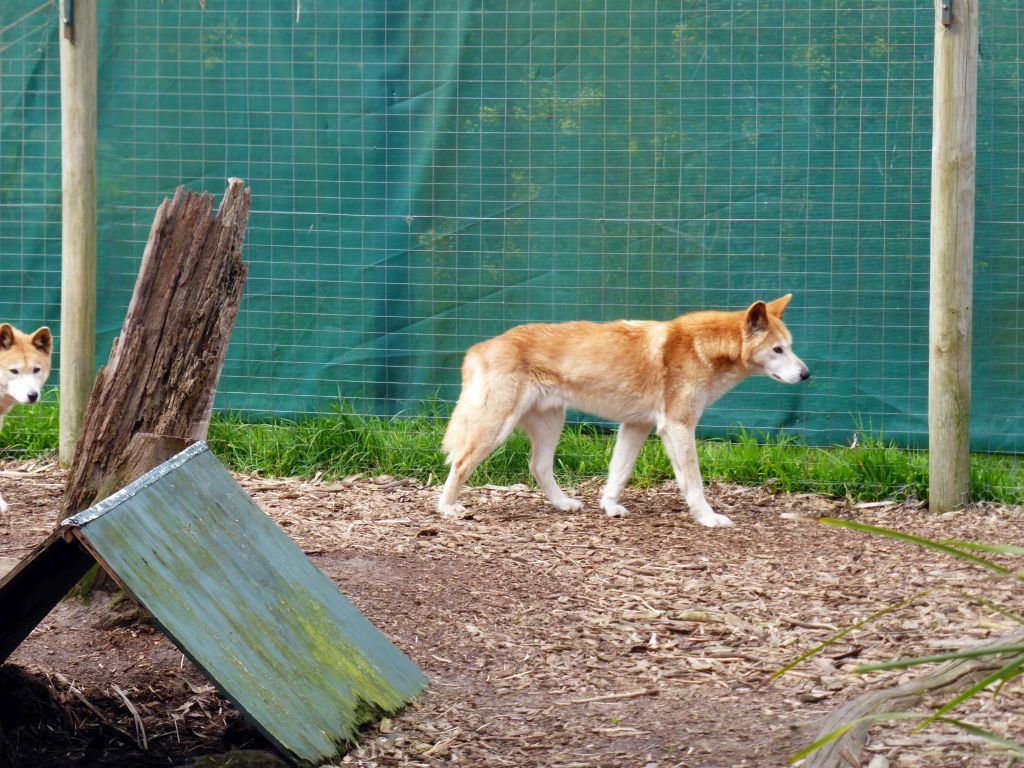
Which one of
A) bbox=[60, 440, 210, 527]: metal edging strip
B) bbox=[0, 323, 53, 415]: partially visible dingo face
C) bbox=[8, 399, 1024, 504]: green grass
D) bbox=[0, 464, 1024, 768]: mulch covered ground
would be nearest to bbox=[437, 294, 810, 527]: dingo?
bbox=[0, 464, 1024, 768]: mulch covered ground

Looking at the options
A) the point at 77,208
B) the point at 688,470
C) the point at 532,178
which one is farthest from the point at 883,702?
the point at 77,208

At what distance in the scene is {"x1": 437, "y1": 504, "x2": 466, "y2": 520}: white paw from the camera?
21.5 ft

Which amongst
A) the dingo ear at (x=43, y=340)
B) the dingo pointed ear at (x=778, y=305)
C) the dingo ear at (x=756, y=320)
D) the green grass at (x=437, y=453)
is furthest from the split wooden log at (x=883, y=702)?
the dingo ear at (x=43, y=340)

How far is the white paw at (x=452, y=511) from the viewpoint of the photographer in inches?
258

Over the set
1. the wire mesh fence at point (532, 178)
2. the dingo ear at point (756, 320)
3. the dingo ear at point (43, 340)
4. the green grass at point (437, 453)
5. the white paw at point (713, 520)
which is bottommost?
the white paw at point (713, 520)

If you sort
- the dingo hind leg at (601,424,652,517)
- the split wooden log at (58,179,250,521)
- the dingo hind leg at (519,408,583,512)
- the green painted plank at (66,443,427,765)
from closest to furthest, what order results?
the green painted plank at (66,443,427,765) → the split wooden log at (58,179,250,521) → the dingo hind leg at (601,424,652,517) → the dingo hind leg at (519,408,583,512)

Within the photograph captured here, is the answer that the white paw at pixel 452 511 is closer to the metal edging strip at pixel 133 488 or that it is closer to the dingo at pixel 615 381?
the dingo at pixel 615 381

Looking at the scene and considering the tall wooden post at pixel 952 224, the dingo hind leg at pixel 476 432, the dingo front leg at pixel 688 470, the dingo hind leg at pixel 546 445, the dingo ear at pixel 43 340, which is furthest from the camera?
the dingo ear at pixel 43 340

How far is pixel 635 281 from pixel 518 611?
3.12 metres

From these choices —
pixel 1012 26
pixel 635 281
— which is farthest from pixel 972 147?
pixel 635 281

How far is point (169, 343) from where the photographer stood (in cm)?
427

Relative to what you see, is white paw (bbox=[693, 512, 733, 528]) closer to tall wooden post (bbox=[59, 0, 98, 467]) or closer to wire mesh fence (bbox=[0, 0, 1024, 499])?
wire mesh fence (bbox=[0, 0, 1024, 499])

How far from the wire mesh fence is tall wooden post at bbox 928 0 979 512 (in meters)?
0.60

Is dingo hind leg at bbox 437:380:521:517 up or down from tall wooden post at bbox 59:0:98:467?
down
